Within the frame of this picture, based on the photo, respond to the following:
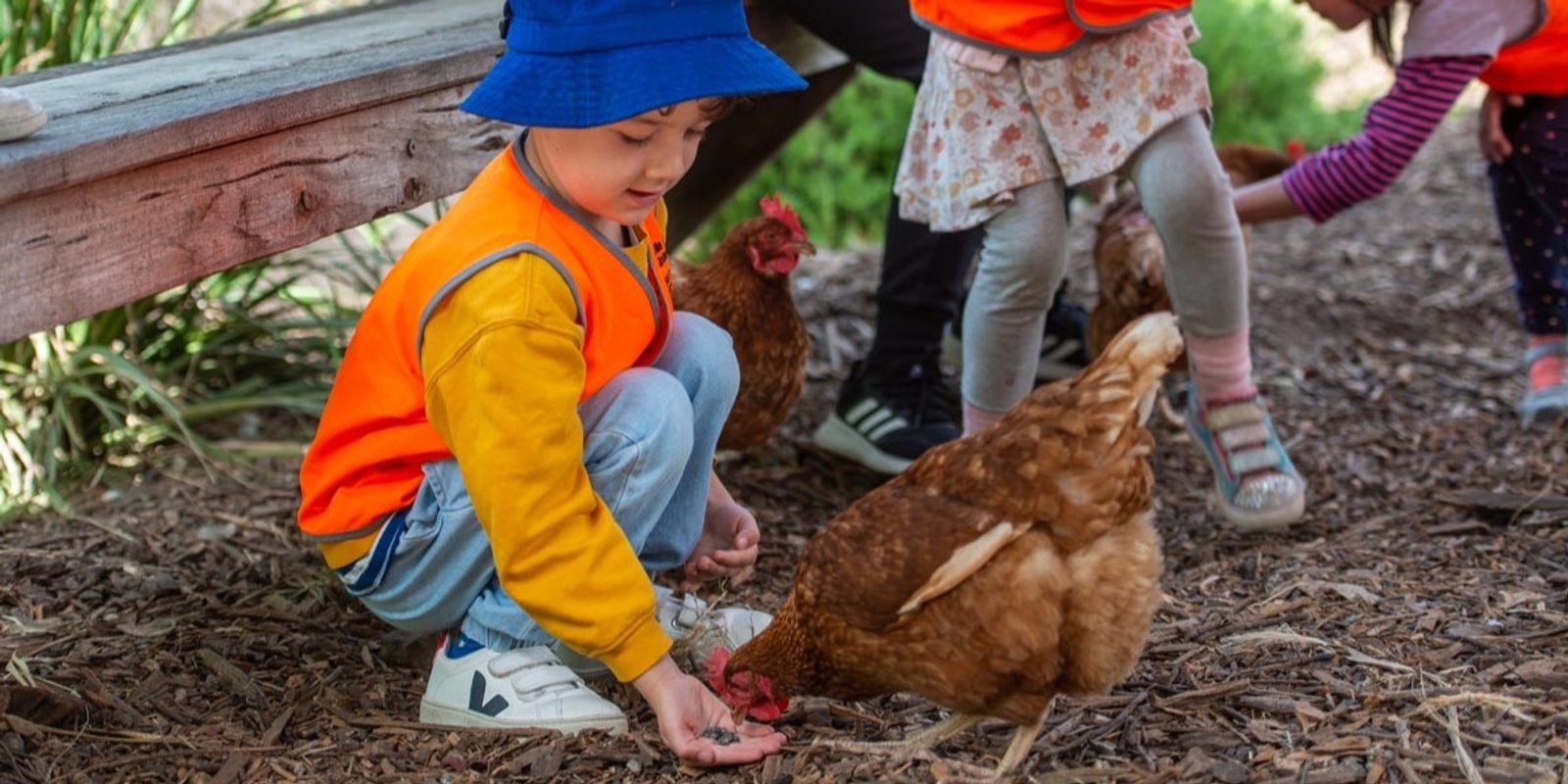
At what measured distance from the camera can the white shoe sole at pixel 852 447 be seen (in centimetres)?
388

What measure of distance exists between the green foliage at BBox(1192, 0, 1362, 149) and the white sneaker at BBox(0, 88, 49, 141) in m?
6.28

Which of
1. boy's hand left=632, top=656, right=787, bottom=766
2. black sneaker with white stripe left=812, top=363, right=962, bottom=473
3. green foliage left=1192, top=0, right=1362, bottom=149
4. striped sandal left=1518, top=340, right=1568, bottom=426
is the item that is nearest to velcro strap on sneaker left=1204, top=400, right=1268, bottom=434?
black sneaker with white stripe left=812, top=363, right=962, bottom=473

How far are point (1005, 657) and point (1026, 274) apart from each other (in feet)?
4.16

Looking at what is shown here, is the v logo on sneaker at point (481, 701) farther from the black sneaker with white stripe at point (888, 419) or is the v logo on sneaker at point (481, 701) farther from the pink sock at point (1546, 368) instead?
the pink sock at point (1546, 368)

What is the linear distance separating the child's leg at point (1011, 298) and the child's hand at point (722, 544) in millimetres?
774

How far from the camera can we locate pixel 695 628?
2.77m

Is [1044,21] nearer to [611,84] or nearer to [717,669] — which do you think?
[611,84]

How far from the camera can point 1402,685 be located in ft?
8.34

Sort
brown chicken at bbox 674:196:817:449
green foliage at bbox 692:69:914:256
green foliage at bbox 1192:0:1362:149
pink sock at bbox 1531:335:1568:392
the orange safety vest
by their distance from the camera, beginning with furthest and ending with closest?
green foliage at bbox 1192:0:1362:149 < green foliage at bbox 692:69:914:256 < pink sock at bbox 1531:335:1568:392 < brown chicken at bbox 674:196:817:449 < the orange safety vest

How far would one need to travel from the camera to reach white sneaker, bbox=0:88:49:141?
2.14 metres

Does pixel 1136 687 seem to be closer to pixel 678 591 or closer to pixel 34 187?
pixel 678 591

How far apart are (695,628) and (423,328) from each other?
30.7 inches

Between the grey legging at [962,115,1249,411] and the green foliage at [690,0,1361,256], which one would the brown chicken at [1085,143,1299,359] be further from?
the green foliage at [690,0,1361,256]

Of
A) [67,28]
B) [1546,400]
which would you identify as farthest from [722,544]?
[1546,400]
